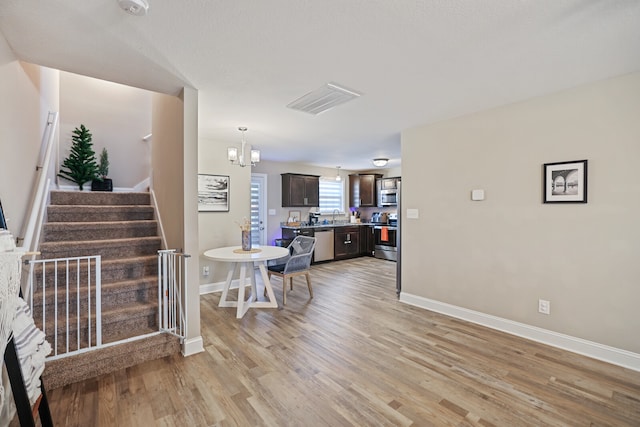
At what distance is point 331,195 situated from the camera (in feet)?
26.3

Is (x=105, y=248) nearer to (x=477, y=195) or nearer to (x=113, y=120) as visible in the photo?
(x=113, y=120)

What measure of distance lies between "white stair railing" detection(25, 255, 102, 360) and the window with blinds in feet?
18.5

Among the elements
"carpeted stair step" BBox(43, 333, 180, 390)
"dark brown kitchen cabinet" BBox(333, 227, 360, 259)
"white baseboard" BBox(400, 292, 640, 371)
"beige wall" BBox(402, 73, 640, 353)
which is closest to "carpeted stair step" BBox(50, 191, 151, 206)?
"carpeted stair step" BBox(43, 333, 180, 390)

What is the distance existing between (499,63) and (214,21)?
204cm

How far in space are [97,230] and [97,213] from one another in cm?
37

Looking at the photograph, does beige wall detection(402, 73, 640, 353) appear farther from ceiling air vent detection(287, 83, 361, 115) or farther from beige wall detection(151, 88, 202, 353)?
beige wall detection(151, 88, 202, 353)

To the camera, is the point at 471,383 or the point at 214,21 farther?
the point at 471,383

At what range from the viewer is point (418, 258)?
151 inches

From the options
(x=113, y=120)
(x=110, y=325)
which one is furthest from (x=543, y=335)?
(x=113, y=120)

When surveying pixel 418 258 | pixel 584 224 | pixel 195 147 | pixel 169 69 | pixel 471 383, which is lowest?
pixel 471 383

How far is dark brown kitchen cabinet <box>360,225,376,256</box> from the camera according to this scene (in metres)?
7.64

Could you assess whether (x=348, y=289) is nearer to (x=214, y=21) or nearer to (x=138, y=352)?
(x=138, y=352)

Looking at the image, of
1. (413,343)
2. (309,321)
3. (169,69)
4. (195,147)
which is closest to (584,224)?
(413,343)

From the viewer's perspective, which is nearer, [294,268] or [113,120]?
[294,268]
